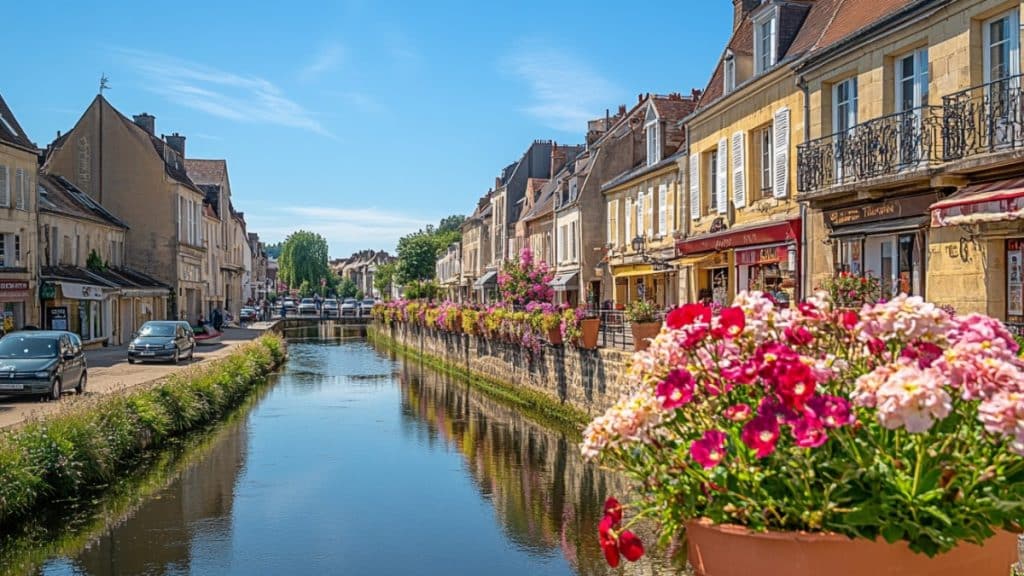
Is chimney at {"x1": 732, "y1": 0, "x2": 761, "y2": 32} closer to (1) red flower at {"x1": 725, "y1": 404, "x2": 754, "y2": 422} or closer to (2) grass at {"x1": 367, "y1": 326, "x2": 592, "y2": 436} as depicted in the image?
(2) grass at {"x1": 367, "y1": 326, "x2": 592, "y2": 436}

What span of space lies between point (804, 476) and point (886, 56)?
1209 centimetres

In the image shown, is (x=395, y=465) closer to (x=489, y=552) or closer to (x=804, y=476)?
(x=489, y=552)

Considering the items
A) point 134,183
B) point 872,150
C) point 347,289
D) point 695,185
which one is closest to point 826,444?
point 872,150

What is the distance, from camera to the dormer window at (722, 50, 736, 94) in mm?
19359

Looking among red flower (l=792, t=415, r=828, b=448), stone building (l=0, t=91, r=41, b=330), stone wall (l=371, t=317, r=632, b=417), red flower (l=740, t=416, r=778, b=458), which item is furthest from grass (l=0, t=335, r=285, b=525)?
stone building (l=0, t=91, r=41, b=330)

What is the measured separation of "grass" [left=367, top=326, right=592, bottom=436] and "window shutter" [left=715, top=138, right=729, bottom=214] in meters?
5.52

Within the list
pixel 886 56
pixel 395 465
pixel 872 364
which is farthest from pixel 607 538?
pixel 395 465

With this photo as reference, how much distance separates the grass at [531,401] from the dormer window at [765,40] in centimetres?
790

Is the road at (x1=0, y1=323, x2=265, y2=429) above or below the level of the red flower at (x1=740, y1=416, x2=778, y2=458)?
below

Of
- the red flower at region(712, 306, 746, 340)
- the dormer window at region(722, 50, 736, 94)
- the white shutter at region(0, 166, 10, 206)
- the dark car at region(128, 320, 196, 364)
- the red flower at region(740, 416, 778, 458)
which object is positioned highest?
the dormer window at region(722, 50, 736, 94)

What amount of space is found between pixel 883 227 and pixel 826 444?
11.3 m

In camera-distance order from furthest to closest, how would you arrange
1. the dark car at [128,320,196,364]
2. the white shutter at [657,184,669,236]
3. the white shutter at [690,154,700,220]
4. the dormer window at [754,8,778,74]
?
the dark car at [128,320,196,364] → the white shutter at [657,184,669,236] → the white shutter at [690,154,700,220] → the dormer window at [754,8,778,74]

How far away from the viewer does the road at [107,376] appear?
14.9m

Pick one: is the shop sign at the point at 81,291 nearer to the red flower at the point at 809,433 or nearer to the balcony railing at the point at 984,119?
the balcony railing at the point at 984,119
